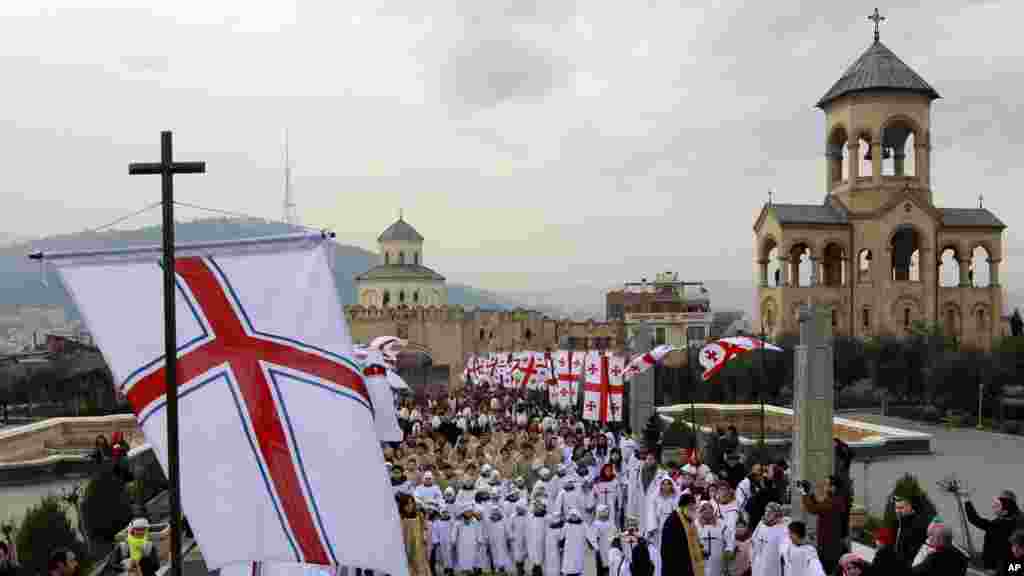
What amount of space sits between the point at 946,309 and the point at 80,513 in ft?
157

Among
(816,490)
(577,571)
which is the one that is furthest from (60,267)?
(816,490)

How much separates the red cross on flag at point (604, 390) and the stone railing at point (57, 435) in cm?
1187

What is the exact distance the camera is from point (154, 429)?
5.65 meters

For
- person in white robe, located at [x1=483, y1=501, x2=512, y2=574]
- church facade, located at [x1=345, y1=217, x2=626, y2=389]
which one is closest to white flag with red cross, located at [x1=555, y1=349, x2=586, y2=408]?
person in white robe, located at [x1=483, y1=501, x2=512, y2=574]

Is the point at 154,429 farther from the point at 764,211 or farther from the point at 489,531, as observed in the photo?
the point at 764,211

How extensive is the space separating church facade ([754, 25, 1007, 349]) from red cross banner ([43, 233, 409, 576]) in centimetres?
4646

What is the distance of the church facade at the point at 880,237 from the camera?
1993 inches

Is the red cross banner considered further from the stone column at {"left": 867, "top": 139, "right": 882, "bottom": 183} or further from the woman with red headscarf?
the stone column at {"left": 867, "top": 139, "right": 882, "bottom": 183}

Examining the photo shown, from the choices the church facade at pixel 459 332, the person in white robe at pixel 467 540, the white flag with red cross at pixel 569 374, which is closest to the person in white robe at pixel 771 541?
the person in white robe at pixel 467 540

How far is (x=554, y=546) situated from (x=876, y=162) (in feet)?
144

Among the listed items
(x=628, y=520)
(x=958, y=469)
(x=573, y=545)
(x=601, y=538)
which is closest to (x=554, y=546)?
(x=573, y=545)

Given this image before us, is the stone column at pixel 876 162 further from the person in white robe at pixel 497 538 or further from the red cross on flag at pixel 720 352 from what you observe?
the person in white robe at pixel 497 538

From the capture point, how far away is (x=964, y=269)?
5194 centimetres

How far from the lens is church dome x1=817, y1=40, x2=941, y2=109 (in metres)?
50.8
